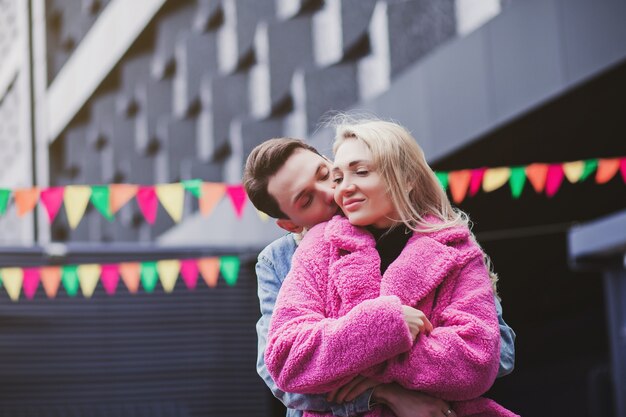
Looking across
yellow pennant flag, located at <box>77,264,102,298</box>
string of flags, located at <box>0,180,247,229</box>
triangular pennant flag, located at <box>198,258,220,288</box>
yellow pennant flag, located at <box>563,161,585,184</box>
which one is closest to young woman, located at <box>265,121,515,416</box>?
string of flags, located at <box>0,180,247,229</box>

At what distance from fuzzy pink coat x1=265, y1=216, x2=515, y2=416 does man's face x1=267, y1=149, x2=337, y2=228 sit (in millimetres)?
246

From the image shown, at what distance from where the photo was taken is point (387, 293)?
2777 millimetres

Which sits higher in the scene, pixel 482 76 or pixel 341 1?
pixel 341 1

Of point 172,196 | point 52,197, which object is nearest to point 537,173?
point 172,196

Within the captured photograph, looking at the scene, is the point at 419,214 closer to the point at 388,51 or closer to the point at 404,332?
the point at 404,332

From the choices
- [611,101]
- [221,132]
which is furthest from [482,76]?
[221,132]

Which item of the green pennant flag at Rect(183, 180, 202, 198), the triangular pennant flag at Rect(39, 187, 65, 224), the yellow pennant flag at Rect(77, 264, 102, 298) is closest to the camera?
the green pennant flag at Rect(183, 180, 202, 198)

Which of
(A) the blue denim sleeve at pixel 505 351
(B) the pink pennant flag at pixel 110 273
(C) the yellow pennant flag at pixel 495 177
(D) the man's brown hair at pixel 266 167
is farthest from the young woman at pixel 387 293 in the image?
(B) the pink pennant flag at pixel 110 273

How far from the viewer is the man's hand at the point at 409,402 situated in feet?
9.06

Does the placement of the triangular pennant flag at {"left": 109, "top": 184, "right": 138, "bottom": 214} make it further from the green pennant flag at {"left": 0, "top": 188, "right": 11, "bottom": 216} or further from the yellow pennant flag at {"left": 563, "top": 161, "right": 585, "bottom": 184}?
the yellow pennant flag at {"left": 563, "top": 161, "right": 585, "bottom": 184}

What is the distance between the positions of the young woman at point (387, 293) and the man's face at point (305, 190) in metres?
0.17

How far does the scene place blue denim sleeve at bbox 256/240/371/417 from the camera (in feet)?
9.29

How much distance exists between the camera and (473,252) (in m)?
2.88

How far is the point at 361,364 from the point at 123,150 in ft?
89.0
